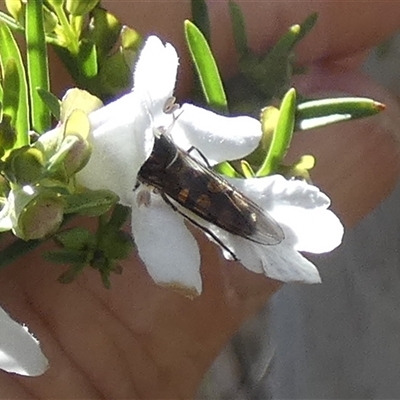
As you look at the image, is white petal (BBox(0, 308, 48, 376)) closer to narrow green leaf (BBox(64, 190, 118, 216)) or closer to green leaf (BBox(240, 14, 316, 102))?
narrow green leaf (BBox(64, 190, 118, 216))

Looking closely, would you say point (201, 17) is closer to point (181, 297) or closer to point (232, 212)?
point (232, 212)

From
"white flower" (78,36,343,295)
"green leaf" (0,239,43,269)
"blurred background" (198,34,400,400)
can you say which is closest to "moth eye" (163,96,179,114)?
"white flower" (78,36,343,295)

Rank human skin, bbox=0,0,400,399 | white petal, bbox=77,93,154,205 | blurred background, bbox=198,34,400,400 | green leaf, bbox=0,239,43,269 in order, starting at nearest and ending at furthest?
white petal, bbox=77,93,154,205 < green leaf, bbox=0,239,43,269 < human skin, bbox=0,0,400,399 < blurred background, bbox=198,34,400,400

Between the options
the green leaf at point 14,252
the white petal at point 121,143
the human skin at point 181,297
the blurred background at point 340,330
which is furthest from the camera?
the blurred background at point 340,330

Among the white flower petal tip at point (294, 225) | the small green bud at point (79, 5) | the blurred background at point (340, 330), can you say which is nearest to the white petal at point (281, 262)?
the white flower petal tip at point (294, 225)

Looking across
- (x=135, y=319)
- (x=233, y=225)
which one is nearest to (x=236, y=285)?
(x=135, y=319)

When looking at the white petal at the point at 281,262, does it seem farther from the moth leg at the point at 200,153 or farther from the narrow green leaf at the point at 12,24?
the narrow green leaf at the point at 12,24

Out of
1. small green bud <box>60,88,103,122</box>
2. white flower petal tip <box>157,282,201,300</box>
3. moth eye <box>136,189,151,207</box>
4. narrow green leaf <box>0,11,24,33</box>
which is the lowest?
white flower petal tip <box>157,282,201,300</box>

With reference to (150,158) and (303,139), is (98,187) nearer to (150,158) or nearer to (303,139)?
(150,158)
